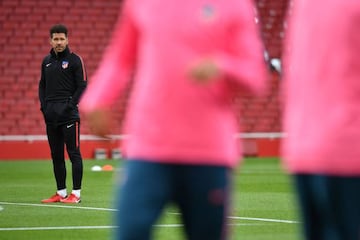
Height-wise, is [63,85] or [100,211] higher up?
[63,85]

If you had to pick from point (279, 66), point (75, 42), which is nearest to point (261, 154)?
point (279, 66)

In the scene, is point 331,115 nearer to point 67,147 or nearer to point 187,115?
point 187,115

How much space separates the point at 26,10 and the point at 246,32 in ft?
69.9

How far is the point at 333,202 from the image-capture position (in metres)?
4.83

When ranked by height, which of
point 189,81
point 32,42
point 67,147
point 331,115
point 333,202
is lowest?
point 67,147

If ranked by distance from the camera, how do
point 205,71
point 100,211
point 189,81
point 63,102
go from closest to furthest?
point 205,71 < point 189,81 < point 100,211 < point 63,102

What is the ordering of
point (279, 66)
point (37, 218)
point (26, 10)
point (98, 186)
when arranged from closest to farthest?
point (37, 218)
point (98, 186)
point (279, 66)
point (26, 10)

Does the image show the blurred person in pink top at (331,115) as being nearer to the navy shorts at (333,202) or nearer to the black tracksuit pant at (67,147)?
the navy shorts at (333,202)

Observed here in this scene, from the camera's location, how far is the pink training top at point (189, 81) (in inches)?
193

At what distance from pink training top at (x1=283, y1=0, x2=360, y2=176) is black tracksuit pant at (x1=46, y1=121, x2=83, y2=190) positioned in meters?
8.44

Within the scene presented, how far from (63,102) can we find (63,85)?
0.19 m

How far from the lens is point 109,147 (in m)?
25.2

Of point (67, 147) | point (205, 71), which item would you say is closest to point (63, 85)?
point (67, 147)

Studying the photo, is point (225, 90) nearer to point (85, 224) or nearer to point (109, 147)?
point (85, 224)
